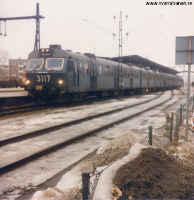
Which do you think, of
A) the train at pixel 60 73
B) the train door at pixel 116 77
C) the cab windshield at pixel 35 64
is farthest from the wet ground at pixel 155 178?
the train door at pixel 116 77

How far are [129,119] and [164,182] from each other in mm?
9846

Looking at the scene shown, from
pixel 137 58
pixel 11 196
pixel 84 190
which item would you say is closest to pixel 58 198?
pixel 11 196

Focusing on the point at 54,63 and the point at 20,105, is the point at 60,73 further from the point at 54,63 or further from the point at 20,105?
the point at 20,105

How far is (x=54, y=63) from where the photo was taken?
18.9 metres

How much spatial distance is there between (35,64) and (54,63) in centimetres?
126

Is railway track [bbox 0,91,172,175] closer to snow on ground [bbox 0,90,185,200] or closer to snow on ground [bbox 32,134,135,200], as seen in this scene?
snow on ground [bbox 0,90,185,200]

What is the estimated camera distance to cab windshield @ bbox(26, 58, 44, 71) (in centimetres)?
1916

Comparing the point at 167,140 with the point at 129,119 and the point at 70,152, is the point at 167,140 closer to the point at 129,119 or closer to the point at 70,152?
the point at 70,152

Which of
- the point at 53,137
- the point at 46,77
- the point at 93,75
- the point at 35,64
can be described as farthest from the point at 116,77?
the point at 53,137

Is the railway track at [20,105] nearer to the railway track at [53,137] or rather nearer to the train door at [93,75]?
the train door at [93,75]

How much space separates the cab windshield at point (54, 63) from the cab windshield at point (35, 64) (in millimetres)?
439

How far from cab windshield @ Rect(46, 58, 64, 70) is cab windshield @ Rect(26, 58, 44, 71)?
44 cm

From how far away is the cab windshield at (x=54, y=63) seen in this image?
61.4 ft

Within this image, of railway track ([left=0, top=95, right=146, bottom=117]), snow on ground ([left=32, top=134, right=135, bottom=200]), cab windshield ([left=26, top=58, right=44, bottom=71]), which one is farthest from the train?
snow on ground ([left=32, top=134, right=135, bottom=200])
